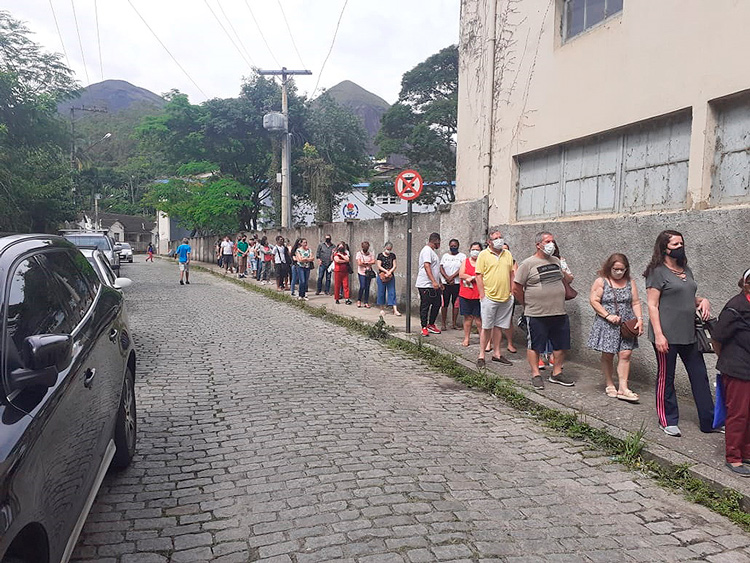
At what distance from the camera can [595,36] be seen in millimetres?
7906

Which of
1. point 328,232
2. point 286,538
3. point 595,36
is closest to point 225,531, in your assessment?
point 286,538

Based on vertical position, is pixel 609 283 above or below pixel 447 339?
above

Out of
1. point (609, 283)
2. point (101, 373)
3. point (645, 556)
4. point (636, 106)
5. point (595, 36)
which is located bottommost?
point (645, 556)

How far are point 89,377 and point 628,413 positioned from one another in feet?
16.1

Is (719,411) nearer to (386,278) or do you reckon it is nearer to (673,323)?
(673,323)

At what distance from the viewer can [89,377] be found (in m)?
3.26

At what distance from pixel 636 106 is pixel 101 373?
6.70m

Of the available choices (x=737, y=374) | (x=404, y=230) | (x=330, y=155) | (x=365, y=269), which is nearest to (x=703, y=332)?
(x=737, y=374)

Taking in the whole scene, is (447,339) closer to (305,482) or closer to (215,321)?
(215,321)

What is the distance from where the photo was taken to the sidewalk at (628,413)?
14.8 feet

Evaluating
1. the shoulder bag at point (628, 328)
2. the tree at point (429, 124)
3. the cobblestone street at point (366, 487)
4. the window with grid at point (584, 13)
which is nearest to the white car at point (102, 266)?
the cobblestone street at point (366, 487)

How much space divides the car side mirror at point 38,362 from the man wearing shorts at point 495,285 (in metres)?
5.93

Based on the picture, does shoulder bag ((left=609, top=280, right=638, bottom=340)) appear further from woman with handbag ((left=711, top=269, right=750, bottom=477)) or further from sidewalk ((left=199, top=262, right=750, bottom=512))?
woman with handbag ((left=711, top=269, right=750, bottom=477))

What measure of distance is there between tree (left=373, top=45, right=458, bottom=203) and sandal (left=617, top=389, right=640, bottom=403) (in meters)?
33.3
